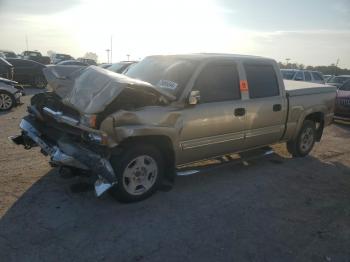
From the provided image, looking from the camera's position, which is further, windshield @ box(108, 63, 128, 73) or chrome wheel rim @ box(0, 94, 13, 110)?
windshield @ box(108, 63, 128, 73)

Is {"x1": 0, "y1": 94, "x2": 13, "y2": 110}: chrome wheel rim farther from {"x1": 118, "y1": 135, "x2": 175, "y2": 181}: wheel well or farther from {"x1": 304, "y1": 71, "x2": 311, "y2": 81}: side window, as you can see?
{"x1": 304, "y1": 71, "x2": 311, "y2": 81}: side window

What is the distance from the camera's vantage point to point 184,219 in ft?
13.7

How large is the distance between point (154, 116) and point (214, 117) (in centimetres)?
108

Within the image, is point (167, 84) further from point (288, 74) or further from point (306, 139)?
point (288, 74)

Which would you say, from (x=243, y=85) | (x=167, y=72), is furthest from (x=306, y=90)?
(x=167, y=72)

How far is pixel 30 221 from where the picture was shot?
3.89m

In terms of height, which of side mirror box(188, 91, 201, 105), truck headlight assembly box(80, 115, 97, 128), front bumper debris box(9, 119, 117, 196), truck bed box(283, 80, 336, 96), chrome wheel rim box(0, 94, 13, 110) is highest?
side mirror box(188, 91, 201, 105)

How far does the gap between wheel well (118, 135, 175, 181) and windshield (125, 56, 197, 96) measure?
669 millimetres

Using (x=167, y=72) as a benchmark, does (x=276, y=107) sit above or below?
below

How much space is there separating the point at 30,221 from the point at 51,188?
95 centimetres

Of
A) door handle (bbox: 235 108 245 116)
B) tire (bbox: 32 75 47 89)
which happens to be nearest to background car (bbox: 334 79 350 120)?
door handle (bbox: 235 108 245 116)

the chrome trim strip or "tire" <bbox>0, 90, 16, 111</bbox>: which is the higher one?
the chrome trim strip

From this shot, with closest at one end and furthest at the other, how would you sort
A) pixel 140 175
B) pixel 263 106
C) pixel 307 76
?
pixel 140 175, pixel 263 106, pixel 307 76

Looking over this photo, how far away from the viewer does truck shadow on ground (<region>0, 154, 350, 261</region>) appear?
346cm
